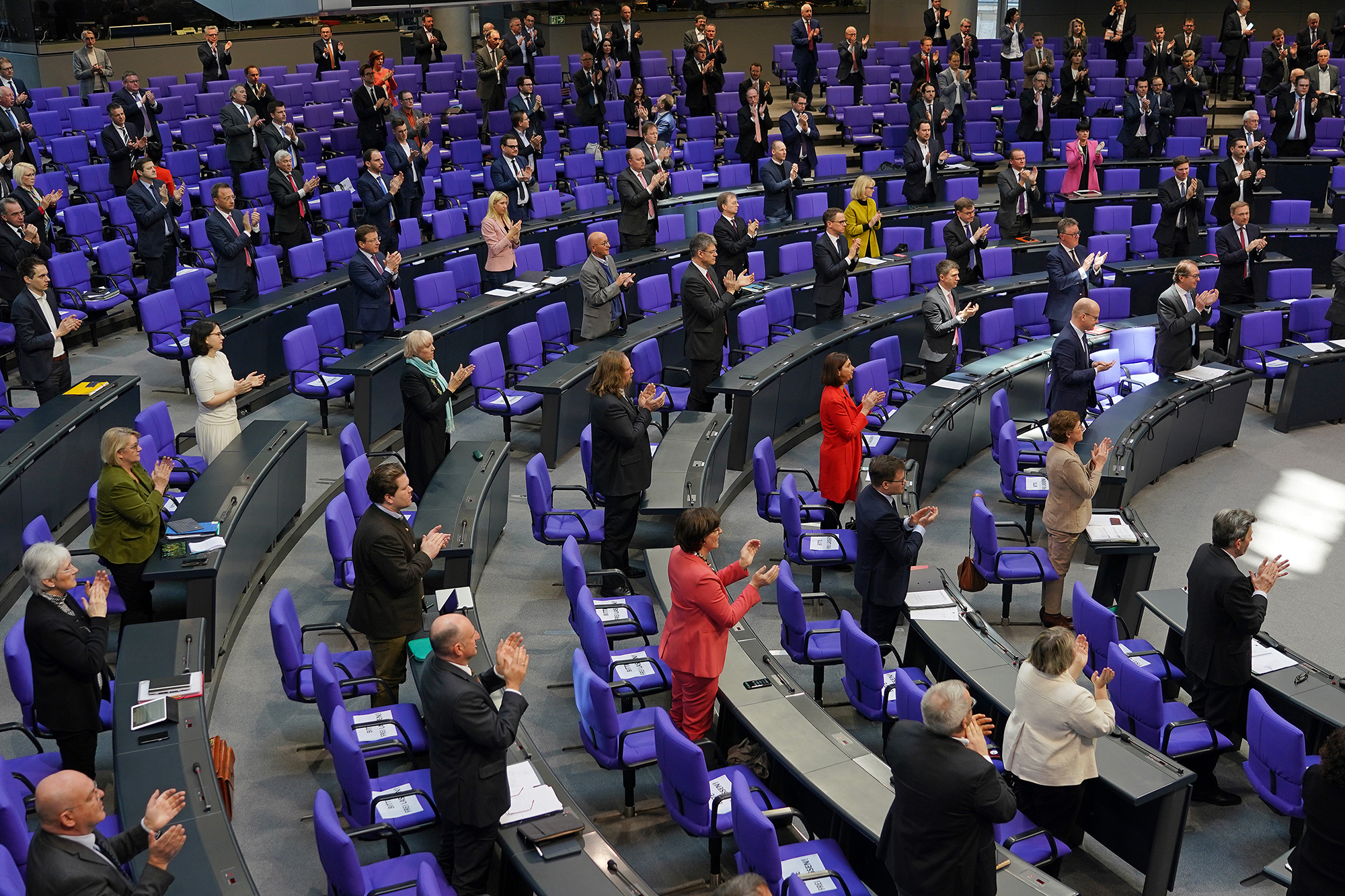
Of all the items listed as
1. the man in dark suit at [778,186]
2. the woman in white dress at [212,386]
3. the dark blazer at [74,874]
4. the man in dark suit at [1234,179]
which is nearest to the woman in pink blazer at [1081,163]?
the man in dark suit at [1234,179]

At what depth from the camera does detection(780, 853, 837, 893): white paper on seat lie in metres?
4.93

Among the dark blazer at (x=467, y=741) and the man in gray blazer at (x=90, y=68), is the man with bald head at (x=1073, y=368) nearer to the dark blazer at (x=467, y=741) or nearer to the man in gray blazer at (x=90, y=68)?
the dark blazer at (x=467, y=741)

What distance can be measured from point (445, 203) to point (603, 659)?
1071 centimetres

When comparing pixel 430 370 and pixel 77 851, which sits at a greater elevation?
pixel 430 370

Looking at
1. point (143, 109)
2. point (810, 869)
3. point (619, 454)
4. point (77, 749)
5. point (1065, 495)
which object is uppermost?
point (143, 109)

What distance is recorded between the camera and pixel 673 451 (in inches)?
351

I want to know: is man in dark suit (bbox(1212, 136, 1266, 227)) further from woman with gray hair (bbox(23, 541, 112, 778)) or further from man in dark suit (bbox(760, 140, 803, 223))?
woman with gray hair (bbox(23, 541, 112, 778))

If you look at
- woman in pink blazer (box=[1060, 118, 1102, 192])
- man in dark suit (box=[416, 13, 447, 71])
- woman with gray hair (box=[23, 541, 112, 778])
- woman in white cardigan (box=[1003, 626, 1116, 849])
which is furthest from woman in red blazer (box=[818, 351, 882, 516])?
man in dark suit (box=[416, 13, 447, 71])

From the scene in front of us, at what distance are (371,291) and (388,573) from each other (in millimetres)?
4988

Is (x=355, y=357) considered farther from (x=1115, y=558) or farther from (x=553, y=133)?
(x=553, y=133)

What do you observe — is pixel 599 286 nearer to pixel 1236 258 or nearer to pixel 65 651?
pixel 65 651

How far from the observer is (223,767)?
5402 mm

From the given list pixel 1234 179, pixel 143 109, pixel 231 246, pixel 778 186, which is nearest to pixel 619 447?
pixel 231 246

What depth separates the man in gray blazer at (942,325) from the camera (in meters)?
10.1
